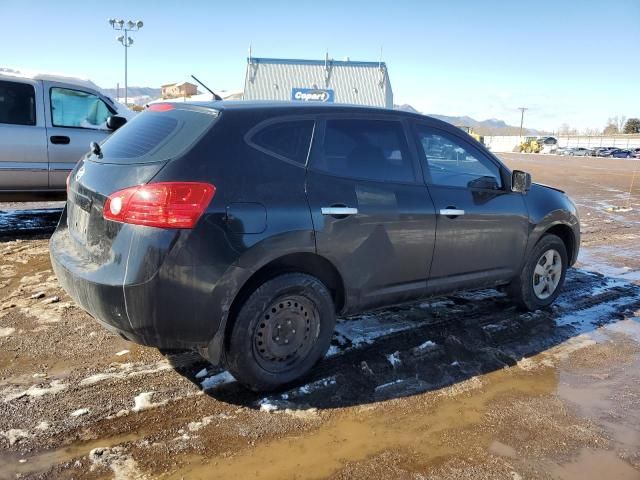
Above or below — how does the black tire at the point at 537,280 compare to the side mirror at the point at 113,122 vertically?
below

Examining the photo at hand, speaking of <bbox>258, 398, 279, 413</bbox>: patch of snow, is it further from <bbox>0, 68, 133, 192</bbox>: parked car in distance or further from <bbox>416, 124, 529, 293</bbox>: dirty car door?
<bbox>0, 68, 133, 192</bbox>: parked car in distance

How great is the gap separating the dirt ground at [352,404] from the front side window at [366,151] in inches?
51.6

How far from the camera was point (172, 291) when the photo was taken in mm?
2820

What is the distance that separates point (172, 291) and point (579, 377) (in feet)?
9.50

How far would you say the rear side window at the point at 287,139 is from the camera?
325 centimetres

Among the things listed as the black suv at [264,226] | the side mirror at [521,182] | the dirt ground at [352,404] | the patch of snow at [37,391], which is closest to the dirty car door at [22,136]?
the dirt ground at [352,404]

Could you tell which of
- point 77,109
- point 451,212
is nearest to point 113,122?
point 77,109

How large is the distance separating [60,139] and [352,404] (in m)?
5.93

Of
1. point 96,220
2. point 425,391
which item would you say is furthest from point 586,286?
point 96,220

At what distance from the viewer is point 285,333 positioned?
11.0ft

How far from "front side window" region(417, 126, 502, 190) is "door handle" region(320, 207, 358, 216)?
900mm

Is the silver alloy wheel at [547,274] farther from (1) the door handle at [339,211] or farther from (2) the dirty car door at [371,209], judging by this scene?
(1) the door handle at [339,211]

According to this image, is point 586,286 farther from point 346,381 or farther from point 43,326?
point 43,326

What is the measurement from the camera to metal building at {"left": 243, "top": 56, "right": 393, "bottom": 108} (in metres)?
26.3
